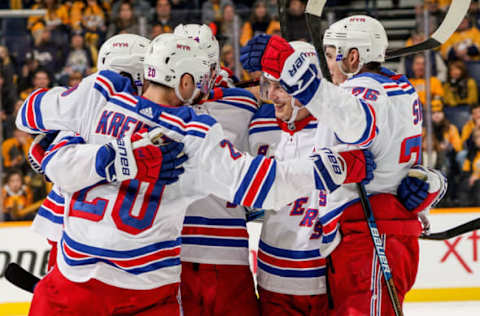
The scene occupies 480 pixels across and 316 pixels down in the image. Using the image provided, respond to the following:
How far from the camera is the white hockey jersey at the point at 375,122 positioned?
87.7 inches

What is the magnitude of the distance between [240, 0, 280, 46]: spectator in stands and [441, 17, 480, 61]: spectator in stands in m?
1.37

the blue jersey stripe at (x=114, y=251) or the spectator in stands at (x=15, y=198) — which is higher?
the blue jersey stripe at (x=114, y=251)

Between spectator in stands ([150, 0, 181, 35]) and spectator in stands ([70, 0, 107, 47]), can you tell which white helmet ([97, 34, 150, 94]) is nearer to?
spectator in stands ([150, 0, 181, 35])

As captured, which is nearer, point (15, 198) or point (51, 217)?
point (51, 217)

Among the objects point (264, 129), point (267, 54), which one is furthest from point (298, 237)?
point (267, 54)

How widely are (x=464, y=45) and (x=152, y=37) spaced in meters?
2.45

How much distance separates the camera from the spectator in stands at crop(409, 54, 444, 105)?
5512mm

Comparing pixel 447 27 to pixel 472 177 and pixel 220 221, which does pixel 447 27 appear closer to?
pixel 220 221

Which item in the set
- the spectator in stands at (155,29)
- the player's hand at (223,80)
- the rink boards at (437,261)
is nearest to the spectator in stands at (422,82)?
the rink boards at (437,261)

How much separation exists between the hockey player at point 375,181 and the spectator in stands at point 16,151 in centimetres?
326

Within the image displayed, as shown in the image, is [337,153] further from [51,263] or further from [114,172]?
[51,263]

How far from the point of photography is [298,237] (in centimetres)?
277

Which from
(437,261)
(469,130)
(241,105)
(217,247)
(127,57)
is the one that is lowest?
(437,261)

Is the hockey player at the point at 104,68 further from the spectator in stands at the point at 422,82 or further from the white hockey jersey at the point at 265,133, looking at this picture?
the spectator in stands at the point at 422,82
